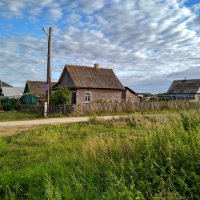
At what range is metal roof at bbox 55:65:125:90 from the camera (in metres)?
34.1

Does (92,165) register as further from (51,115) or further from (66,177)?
(51,115)

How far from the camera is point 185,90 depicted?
56.8 m

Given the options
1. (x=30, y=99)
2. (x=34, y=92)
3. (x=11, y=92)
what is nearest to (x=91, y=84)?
(x=30, y=99)

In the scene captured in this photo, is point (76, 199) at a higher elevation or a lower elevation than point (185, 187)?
lower

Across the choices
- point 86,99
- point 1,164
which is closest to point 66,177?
point 1,164

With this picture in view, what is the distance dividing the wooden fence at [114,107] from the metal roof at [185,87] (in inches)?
805

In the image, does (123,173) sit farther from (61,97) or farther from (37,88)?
(37,88)

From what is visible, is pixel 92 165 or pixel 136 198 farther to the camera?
pixel 92 165

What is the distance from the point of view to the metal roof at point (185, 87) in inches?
2175

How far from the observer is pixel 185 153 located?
172 inches

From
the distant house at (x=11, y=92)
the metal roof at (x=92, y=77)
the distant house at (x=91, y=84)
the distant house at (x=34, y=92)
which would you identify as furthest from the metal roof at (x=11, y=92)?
the metal roof at (x=92, y=77)

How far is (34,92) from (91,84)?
1580 cm

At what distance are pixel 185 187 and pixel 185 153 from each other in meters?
0.66

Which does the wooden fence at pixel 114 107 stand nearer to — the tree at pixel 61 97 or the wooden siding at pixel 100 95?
the tree at pixel 61 97
